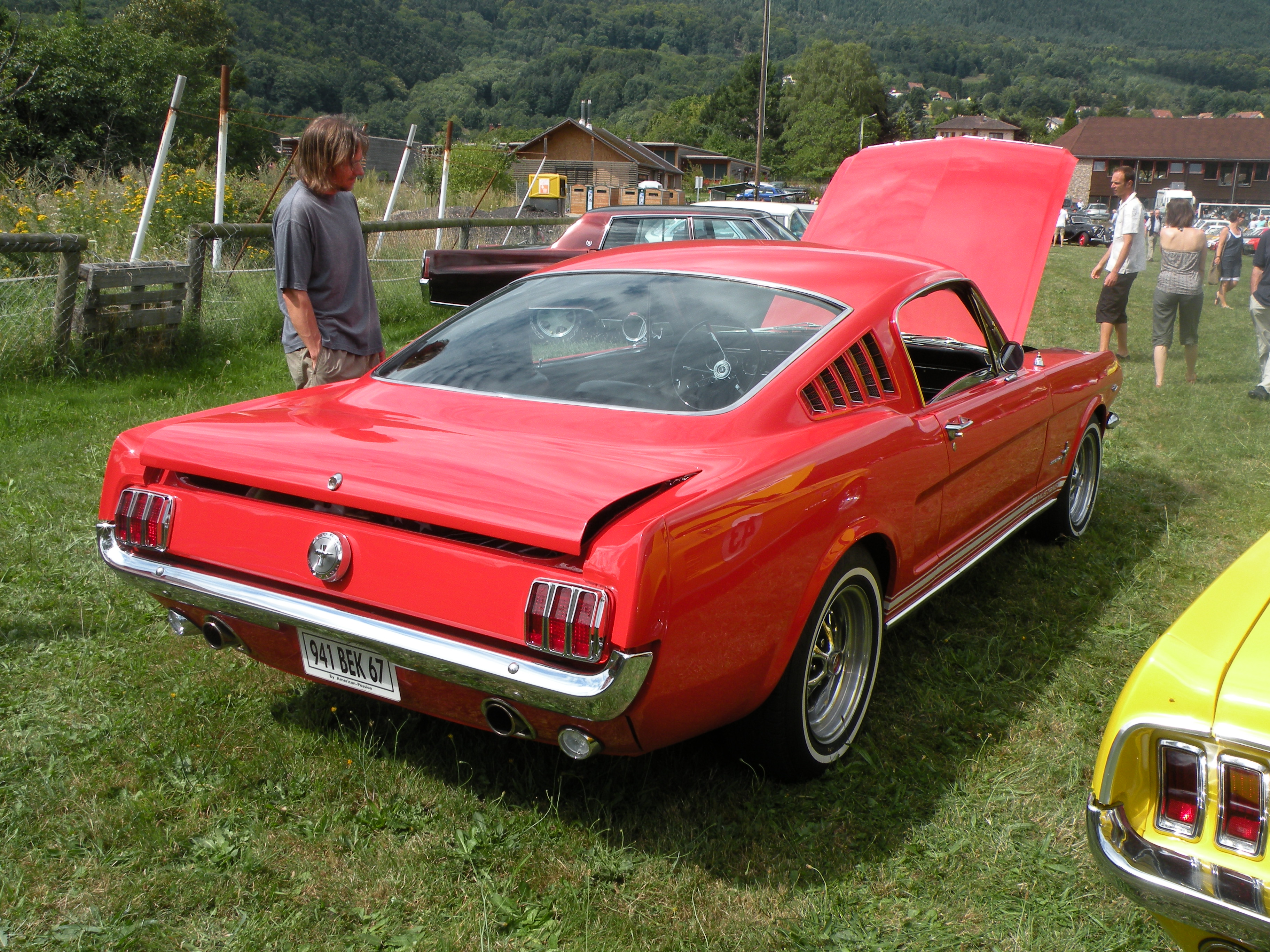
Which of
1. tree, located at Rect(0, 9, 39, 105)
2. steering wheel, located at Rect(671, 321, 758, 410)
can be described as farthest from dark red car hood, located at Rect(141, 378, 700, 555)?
tree, located at Rect(0, 9, 39, 105)

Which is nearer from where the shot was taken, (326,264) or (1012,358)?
(1012,358)

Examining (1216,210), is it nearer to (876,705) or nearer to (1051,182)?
(1051,182)

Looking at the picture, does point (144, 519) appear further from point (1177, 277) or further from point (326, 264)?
point (1177, 277)

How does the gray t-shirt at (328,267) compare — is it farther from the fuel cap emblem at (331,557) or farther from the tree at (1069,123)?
the tree at (1069,123)

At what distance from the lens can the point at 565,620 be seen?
224 cm

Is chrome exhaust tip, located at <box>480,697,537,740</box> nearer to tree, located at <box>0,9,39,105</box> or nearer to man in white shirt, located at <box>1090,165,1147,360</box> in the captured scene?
→ man in white shirt, located at <box>1090,165,1147,360</box>

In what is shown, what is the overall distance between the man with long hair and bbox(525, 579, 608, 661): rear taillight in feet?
7.51

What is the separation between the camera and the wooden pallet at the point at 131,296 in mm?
7430

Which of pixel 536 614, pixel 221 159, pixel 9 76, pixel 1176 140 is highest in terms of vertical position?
pixel 1176 140

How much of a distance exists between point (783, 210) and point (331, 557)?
10.3 meters

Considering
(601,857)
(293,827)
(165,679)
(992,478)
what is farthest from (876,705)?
(165,679)

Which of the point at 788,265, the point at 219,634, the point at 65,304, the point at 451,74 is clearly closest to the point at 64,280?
the point at 65,304

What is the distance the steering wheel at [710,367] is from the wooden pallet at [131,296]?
5729 millimetres

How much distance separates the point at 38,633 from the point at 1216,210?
6049cm
